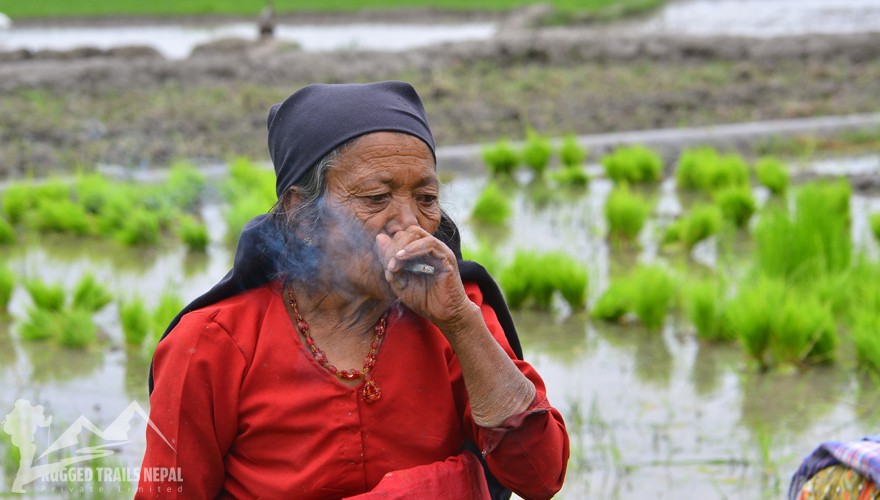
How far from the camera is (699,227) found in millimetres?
6156

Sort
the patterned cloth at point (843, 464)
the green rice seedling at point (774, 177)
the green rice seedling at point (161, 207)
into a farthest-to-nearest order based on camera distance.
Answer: the green rice seedling at point (774, 177)
the green rice seedling at point (161, 207)
the patterned cloth at point (843, 464)

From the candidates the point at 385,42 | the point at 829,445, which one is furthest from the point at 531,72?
the point at 829,445

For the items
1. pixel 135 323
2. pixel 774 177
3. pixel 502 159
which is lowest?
pixel 135 323

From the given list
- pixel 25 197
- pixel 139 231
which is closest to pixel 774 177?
pixel 139 231

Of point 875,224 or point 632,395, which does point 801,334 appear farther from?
point 875,224

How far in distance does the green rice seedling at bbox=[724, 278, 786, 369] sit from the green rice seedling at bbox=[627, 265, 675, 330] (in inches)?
13.8

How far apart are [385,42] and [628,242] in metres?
14.4

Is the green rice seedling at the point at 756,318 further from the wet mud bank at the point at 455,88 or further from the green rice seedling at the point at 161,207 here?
the wet mud bank at the point at 455,88

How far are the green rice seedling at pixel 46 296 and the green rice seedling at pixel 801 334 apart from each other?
3.00 meters

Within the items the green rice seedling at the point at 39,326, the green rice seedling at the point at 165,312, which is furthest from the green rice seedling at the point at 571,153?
the green rice seedling at the point at 39,326

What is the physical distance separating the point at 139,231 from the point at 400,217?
4.58m

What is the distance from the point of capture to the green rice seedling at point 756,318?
451cm

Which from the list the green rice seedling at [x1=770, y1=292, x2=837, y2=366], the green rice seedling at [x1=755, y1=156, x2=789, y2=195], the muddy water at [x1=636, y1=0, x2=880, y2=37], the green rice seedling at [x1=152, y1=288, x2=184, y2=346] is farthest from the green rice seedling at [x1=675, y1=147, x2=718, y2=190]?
the muddy water at [x1=636, y1=0, x2=880, y2=37]

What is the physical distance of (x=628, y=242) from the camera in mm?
6410
